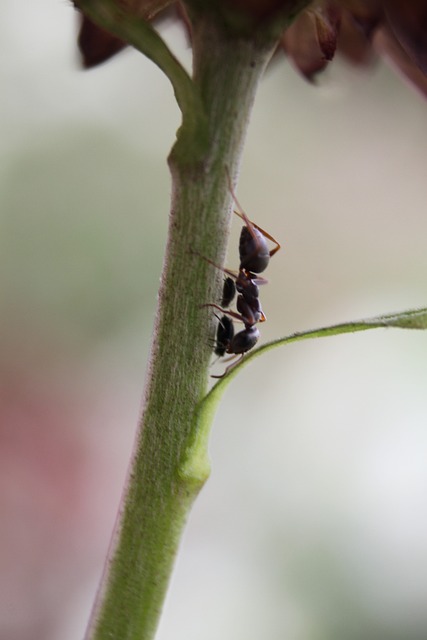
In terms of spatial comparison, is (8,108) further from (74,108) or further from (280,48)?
(280,48)

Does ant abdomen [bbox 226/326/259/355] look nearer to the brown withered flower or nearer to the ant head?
the ant head

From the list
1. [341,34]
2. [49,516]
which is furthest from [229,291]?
[49,516]

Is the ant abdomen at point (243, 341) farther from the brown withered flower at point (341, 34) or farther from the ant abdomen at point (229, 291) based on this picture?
the brown withered flower at point (341, 34)

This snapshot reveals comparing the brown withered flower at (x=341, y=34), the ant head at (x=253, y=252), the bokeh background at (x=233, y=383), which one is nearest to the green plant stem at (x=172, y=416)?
the brown withered flower at (x=341, y=34)

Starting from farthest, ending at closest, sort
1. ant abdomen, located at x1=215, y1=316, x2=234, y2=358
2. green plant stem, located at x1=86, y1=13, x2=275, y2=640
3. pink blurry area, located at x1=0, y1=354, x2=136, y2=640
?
pink blurry area, located at x1=0, y1=354, x2=136, y2=640
ant abdomen, located at x1=215, y1=316, x2=234, y2=358
green plant stem, located at x1=86, y1=13, x2=275, y2=640

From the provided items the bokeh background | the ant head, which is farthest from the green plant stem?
the bokeh background
